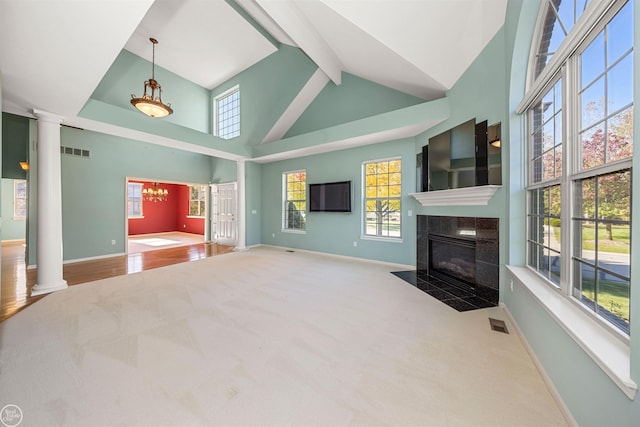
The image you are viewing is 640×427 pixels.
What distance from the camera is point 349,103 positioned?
17.3 ft

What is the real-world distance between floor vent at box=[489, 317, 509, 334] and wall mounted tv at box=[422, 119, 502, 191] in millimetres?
1569

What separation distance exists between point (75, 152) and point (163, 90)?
9.07 ft

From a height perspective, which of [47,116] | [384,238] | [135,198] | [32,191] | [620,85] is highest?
[47,116]

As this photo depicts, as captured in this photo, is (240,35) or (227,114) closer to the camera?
(240,35)

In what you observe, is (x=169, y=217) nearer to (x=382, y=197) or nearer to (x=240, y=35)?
(x=240, y=35)

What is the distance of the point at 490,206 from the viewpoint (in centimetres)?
290

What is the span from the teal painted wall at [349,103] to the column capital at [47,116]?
14.4ft

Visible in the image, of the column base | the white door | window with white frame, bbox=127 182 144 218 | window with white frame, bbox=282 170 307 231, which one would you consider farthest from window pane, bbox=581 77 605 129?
window with white frame, bbox=127 182 144 218

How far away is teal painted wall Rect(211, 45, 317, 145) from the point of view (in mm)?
5453

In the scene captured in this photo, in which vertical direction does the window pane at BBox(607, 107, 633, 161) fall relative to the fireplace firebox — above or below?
above

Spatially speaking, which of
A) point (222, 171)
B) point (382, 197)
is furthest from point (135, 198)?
point (382, 197)

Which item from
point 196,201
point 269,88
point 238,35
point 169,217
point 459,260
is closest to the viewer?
point 459,260

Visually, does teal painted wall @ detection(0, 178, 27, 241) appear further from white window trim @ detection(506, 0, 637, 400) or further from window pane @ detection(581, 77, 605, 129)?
window pane @ detection(581, 77, 605, 129)

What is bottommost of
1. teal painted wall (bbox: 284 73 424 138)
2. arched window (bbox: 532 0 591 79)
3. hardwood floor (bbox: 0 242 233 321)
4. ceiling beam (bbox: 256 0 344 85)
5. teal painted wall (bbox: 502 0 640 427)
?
hardwood floor (bbox: 0 242 233 321)
